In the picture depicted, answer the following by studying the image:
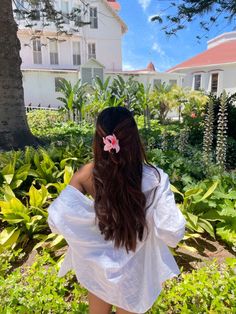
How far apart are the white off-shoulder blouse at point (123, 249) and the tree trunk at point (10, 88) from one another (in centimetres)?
516

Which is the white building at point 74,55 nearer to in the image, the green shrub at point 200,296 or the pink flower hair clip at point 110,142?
the green shrub at point 200,296

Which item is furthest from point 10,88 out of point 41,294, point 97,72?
point 97,72

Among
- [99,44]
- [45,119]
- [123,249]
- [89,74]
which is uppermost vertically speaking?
[99,44]

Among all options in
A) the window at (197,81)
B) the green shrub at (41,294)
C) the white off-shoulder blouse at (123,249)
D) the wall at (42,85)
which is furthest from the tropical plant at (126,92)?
the window at (197,81)

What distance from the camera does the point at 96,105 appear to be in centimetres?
1276

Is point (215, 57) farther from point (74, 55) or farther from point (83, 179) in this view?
point (83, 179)

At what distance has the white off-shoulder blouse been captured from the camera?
1.85 meters

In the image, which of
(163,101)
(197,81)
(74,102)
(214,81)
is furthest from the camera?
(197,81)

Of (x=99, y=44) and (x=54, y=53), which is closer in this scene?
(x=54, y=53)

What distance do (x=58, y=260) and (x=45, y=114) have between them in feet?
41.2

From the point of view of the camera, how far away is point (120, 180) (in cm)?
181

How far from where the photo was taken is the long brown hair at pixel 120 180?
1.77 metres

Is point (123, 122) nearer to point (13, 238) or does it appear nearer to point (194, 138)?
point (13, 238)

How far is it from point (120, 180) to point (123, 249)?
1.50ft
